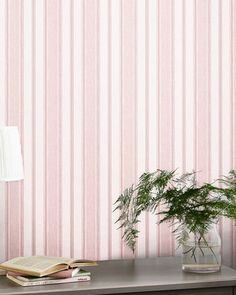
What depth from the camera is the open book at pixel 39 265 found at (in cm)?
213

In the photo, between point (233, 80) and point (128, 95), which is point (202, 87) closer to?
point (233, 80)

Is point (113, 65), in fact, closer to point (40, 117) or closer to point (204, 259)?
point (40, 117)

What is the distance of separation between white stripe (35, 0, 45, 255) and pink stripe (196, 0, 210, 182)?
0.64 m

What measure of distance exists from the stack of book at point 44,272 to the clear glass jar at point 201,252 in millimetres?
363

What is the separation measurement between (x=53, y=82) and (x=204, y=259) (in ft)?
2.90

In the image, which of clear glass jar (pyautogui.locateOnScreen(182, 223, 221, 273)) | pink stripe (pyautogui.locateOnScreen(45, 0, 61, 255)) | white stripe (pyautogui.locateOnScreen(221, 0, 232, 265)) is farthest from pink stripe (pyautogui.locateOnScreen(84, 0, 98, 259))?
white stripe (pyautogui.locateOnScreen(221, 0, 232, 265))

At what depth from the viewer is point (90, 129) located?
2570 millimetres

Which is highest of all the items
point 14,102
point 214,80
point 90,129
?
point 214,80

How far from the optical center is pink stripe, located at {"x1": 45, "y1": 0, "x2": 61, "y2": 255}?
8.29 feet

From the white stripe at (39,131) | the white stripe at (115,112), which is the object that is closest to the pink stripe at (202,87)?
the white stripe at (115,112)

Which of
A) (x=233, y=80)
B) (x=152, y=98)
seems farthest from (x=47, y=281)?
(x=233, y=80)

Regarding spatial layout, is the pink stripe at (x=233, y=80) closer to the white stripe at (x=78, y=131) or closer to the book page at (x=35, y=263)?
the white stripe at (x=78, y=131)

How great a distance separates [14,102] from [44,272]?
2.33 feet

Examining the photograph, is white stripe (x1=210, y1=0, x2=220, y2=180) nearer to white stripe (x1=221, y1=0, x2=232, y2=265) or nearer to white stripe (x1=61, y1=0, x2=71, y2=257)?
white stripe (x1=221, y1=0, x2=232, y2=265)
